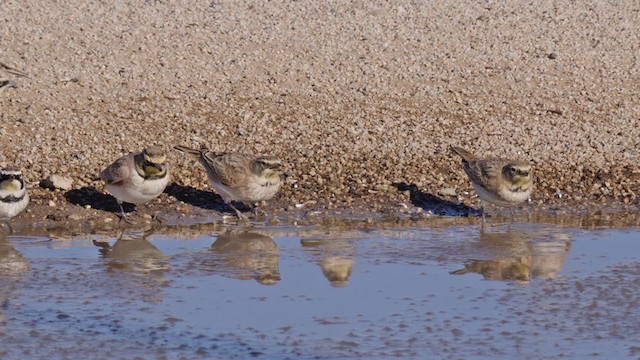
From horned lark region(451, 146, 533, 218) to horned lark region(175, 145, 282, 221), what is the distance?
1.89 metres

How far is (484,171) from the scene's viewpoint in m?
13.1

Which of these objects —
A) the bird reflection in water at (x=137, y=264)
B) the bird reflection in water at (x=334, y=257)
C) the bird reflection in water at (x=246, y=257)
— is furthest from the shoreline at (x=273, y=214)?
the bird reflection in water at (x=334, y=257)

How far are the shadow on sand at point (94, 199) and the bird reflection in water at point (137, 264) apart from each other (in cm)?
82

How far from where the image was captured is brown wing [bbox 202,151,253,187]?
12906 mm

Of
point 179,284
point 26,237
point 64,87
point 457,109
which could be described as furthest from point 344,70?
point 179,284

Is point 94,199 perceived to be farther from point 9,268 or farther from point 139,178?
point 9,268

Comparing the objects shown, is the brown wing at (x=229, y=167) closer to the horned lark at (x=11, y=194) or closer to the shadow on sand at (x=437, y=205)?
the shadow on sand at (x=437, y=205)

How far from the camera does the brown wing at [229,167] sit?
42.3 ft

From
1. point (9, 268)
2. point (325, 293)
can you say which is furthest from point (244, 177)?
point (325, 293)

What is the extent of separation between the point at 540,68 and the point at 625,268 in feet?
22.4

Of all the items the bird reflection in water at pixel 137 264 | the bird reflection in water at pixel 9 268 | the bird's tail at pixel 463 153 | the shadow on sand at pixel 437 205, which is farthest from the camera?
the bird's tail at pixel 463 153

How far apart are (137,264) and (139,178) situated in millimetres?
1694

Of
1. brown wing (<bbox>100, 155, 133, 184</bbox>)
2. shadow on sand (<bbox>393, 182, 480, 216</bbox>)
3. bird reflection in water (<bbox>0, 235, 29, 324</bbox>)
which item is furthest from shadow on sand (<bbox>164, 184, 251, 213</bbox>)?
bird reflection in water (<bbox>0, 235, 29, 324</bbox>)

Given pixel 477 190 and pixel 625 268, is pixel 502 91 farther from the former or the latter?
pixel 625 268
